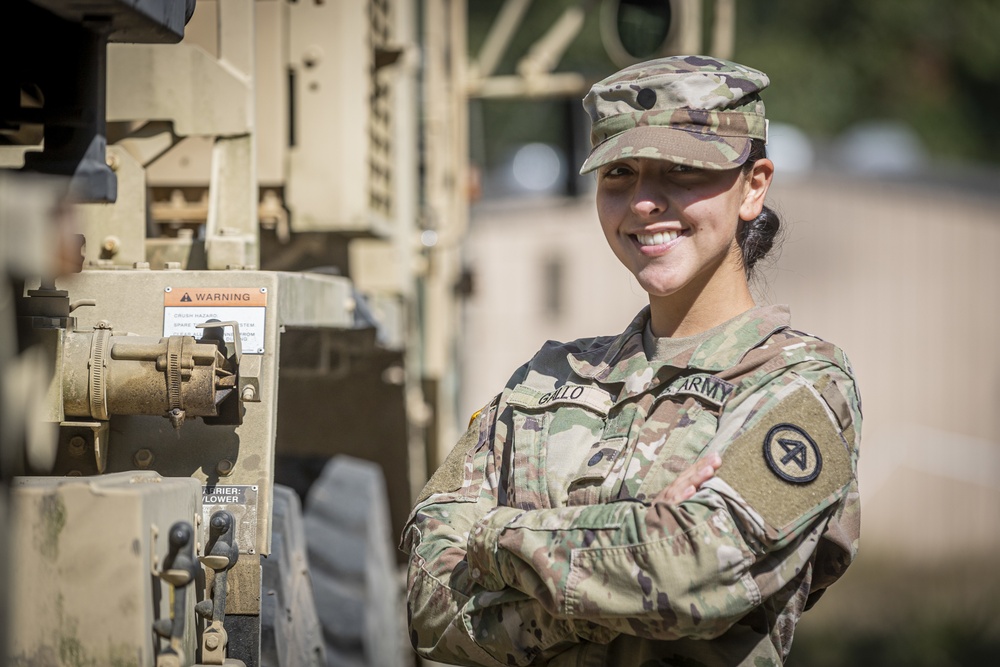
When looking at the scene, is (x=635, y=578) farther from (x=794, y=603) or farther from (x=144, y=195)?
(x=144, y=195)

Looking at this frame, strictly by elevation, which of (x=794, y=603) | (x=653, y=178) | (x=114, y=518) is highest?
(x=653, y=178)

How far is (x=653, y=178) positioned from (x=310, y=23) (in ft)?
7.10

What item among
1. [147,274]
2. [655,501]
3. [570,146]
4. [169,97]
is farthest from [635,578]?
[570,146]

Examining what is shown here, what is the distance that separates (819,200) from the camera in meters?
15.7

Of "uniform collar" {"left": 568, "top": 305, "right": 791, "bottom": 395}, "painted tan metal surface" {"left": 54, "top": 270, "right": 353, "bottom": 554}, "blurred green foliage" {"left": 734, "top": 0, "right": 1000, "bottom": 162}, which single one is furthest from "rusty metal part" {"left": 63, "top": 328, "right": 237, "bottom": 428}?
"blurred green foliage" {"left": 734, "top": 0, "right": 1000, "bottom": 162}

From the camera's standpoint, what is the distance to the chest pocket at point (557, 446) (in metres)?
2.52

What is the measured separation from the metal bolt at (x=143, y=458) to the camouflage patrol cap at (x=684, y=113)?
111cm

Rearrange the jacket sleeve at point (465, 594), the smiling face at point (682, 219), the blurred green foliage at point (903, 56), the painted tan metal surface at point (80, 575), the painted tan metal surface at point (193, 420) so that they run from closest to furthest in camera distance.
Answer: the painted tan metal surface at point (80, 575), the jacket sleeve at point (465, 594), the smiling face at point (682, 219), the painted tan metal surface at point (193, 420), the blurred green foliage at point (903, 56)

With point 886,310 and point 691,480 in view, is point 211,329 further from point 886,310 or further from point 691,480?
point 886,310

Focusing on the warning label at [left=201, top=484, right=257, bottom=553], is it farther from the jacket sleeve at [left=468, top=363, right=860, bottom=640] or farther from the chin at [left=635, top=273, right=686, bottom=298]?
the chin at [left=635, top=273, right=686, bottom=298]

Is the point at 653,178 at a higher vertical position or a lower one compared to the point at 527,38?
lower

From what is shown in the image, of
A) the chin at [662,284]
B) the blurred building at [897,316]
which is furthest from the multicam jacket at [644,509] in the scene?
the blurred building at [897,316]

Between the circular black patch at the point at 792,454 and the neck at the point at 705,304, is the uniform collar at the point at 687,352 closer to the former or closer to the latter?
the neck at the point at 705,304

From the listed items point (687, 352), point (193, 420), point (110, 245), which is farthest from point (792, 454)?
point (110, 245)
